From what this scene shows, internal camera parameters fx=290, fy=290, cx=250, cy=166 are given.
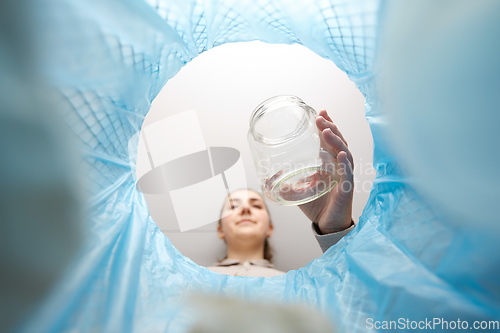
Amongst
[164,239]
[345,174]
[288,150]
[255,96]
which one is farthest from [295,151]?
[255,96]

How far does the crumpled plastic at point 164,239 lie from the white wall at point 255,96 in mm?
475

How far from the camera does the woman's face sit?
3.61 ft

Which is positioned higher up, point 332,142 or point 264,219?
point 332,142

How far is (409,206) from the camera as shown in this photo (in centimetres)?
45

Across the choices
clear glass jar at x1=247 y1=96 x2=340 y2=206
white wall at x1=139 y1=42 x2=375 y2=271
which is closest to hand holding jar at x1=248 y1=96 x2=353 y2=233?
clear glass jar at x1=247 y1=96 x2=340 y2=206

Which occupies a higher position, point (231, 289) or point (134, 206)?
point (134, 206)

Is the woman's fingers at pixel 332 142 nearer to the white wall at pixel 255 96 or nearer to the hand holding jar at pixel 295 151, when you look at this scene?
the hand holding jar at pixel 295 151

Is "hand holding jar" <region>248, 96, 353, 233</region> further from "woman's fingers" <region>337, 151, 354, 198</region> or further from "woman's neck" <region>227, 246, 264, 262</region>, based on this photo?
"woman's neck" <region>227, 246, 264, 262</region>

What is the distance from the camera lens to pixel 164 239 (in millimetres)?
673

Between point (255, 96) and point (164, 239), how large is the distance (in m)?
0.66

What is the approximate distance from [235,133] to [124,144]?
24.3 inches

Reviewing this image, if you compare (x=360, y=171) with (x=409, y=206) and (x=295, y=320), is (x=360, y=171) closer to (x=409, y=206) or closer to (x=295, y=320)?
(x=409, y=206)

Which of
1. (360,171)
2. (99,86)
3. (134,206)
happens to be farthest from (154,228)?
(360,171)

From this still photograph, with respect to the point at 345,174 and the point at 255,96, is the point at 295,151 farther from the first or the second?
the point at 255,96
